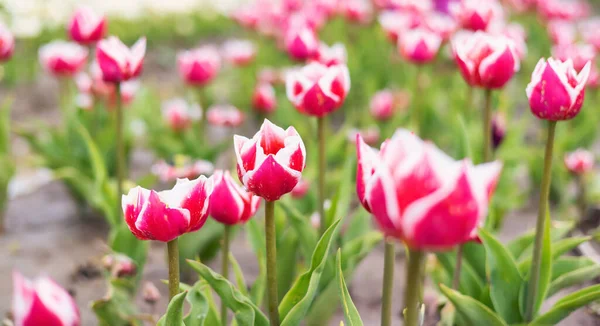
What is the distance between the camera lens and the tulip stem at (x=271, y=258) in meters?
1.27

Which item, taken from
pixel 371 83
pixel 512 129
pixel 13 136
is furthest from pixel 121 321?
pixel 13 136

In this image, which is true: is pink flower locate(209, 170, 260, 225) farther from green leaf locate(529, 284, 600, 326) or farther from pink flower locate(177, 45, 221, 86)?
pink flower locate(177, 45, 221, 86)

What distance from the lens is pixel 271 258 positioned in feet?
4.39

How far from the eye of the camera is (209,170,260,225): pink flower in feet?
4.47

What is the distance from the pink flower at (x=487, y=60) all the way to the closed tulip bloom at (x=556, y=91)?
10.5 inches

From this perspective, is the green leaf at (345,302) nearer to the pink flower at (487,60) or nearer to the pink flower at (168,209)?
the pink flower at (168,209)

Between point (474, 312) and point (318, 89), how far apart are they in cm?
71

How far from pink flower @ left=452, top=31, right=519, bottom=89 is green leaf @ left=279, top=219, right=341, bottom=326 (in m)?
0.62

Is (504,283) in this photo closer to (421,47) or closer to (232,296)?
(232,296)

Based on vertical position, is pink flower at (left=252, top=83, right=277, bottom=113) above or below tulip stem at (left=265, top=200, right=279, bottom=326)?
below

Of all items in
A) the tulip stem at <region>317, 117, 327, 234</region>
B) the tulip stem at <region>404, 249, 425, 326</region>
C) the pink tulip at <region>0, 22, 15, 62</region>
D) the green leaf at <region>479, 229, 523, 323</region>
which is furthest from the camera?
the pink tulip at <region>0, 22, 15, 62</region>

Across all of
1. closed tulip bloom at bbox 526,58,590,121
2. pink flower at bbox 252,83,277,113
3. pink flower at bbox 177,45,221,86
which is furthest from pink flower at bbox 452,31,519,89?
pink flower at bbox 252,83,277,113

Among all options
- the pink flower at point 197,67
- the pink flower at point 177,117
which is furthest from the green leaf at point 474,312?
the pink flower at point 177,117

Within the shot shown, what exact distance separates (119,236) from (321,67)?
0.89 meters
